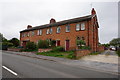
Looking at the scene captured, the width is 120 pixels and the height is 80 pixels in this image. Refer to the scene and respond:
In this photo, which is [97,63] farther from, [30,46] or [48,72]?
[30,46]

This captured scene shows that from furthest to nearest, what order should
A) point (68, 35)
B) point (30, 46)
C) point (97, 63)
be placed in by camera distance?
point (30, 46) → point (68, 35) → point (97, 63)

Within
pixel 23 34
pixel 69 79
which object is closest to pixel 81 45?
pixel 69 79

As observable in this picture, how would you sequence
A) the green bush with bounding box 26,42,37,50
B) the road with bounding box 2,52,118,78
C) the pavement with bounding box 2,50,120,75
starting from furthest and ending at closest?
the green bush with bounding box 26,42,37,50
the pavement with bounding box 2,50,120,75
the road with bounding box 2,52,118,78

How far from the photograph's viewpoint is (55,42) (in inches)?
1038

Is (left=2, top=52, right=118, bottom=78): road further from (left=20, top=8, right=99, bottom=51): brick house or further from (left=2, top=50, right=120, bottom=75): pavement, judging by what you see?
(left=20, top=8, right=99, bottom=51): brick house

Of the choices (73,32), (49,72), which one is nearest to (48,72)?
(49,72)

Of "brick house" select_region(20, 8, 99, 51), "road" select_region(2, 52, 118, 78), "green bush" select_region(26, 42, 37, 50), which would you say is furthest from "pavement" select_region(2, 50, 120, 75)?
"green bush" select_region(26, 42, 37, 50)

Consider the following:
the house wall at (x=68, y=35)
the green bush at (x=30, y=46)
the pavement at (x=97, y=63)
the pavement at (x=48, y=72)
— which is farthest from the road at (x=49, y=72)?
the green bush at (x=30, y=46)

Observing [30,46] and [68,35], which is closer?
[68,35]

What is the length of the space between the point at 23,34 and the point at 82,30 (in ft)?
76.5

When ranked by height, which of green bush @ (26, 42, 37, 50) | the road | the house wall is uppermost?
the house wall

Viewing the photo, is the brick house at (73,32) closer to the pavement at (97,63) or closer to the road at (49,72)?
the pavement at (97,63)

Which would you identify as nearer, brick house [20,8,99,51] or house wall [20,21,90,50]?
brick house [20,8,99,51]

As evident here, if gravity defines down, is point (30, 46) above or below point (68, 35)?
below
